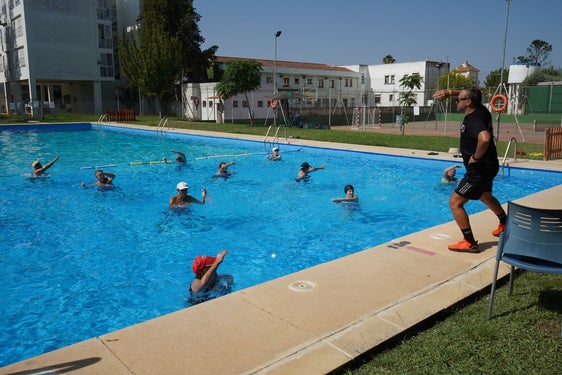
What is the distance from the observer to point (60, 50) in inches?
1794

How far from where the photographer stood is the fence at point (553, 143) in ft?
48.1

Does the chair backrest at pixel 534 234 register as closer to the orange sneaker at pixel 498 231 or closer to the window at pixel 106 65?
the orange sneaker at pixel 498 231

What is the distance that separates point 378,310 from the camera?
4039 mm

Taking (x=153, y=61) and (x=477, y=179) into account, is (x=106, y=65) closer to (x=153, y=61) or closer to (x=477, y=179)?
(x=153, y=61)

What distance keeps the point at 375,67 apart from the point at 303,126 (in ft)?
125

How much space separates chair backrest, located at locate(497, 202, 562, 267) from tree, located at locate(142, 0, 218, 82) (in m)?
43.8

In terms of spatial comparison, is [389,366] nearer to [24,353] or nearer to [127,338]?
[127,338]

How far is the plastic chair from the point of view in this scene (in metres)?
3.54

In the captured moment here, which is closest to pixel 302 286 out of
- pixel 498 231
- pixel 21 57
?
pixel 498 231

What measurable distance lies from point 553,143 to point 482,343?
14.3 m

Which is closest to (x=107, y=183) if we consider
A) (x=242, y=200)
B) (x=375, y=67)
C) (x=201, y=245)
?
(x=242, y=200)

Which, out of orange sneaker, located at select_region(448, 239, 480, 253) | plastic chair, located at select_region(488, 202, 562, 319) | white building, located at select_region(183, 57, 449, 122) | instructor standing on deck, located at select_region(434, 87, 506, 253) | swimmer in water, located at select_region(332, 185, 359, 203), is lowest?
swimmer in water, located at select_region(332, 185, 359, 203)

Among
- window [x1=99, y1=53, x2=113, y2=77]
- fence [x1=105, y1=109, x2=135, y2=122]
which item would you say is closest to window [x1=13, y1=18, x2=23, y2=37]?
window [x1=99, y1=53, x2=113, y2=77]

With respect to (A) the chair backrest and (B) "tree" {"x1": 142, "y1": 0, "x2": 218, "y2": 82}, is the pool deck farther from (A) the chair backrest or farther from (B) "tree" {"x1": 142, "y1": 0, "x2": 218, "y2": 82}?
(B) "tree" {"x1": 142, "y1": 0, "x2": 218, "y2": 82}
